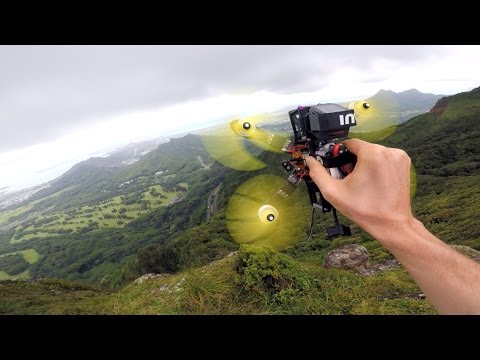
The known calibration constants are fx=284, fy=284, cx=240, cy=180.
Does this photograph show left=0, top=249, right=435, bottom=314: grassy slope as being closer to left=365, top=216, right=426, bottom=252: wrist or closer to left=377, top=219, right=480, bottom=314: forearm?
left=377, top=219, right=480, bottom=314: forearm

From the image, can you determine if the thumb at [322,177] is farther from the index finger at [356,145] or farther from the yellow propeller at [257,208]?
the yellow propeller at [257,208]

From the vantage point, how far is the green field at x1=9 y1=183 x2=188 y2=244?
415ft

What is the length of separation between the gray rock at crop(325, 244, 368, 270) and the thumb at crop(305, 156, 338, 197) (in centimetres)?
913

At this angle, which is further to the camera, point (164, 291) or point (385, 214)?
point (164, 291)

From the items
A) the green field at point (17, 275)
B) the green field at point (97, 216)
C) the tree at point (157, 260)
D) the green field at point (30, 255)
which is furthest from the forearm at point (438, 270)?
the green field at point (30, 255)

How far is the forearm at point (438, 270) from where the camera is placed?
201 cm

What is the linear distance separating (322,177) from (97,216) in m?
149

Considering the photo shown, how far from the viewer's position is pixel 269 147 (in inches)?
128

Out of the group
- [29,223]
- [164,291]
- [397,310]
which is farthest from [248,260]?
[29,223]

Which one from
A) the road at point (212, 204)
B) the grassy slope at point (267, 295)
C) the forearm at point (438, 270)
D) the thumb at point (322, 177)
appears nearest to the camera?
the forearm at point (438, 270)

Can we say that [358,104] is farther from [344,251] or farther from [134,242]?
[134,242]

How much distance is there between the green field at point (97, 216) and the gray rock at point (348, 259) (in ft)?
396

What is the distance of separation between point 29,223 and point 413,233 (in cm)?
18286

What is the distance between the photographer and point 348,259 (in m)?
10.8
